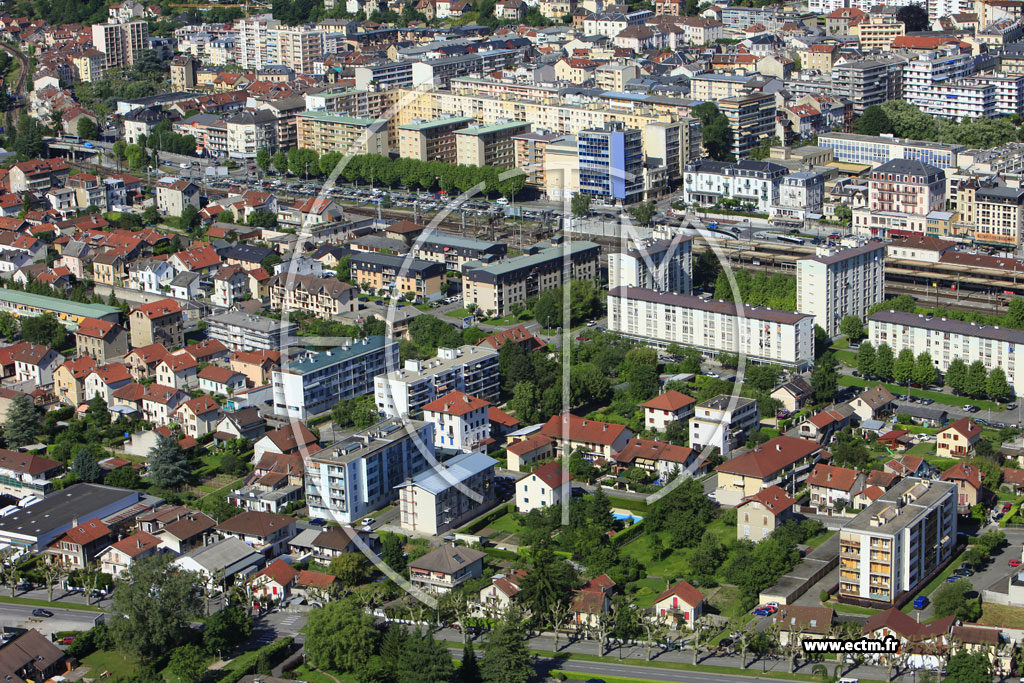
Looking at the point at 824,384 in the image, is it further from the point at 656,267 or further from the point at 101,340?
the point at 101,340

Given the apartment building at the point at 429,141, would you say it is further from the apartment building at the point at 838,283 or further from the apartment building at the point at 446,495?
the apartment building at the point at 446,495

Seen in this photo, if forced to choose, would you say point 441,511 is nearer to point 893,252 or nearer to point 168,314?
point 168,314

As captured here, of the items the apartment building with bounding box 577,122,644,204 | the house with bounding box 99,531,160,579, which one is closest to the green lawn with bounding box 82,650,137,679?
the house with bounding box 99,531,160,579

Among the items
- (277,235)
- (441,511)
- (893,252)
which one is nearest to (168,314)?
(277,235)

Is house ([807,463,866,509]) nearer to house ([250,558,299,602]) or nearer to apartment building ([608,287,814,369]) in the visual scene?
apartment building ([608,287,814,369])

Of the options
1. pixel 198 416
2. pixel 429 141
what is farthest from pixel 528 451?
pixel 429 141

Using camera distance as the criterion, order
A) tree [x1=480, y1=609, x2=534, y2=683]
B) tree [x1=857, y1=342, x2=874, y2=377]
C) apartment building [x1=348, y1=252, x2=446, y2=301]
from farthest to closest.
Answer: apartment building [x1=348, y1=252, x2=446, y2=301] → tree [x1=857, y1=342, x2=874, y2=377] → tree [x1=480, y1=609, x2=534, y2=683]
